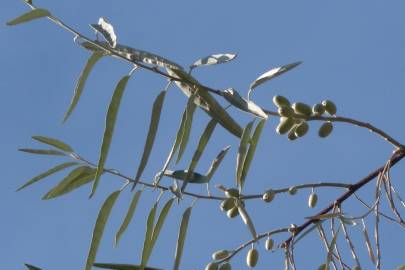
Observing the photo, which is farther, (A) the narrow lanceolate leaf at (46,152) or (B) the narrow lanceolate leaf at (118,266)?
(A) the narrow lanceolate leaf at (46,152)

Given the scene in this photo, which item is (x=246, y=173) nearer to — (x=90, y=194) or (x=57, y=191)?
(x=90, y=194)

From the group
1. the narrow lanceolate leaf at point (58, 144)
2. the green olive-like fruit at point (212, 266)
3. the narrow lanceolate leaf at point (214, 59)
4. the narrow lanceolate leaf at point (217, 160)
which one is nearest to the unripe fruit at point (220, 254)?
the green olive-like fruit at point (212, 266)

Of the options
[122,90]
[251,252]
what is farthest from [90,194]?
[251,252]

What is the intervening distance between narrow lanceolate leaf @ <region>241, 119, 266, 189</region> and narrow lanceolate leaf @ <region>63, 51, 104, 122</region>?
0.35 metres

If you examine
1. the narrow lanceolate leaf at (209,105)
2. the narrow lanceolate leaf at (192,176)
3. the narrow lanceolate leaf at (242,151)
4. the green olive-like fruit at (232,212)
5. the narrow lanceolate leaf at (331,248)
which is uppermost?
the narrow lanceolate leaf at (209,105)

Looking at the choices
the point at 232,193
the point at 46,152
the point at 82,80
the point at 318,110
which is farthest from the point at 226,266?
the point at 46,152

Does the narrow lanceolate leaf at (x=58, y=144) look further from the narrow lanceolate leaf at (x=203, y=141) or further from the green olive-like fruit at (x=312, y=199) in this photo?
the green olive-like fruit at (x=312, y=199)

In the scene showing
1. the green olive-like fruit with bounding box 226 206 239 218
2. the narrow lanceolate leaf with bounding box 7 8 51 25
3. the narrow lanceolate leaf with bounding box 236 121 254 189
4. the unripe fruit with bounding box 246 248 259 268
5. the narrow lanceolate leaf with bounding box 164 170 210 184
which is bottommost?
the unripe fruit with bounding box 246 248 259 268

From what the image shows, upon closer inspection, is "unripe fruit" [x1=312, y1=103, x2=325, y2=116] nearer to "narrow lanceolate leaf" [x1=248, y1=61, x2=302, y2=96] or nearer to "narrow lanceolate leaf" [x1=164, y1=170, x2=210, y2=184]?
"narrow lanceolate leaf" [x1=248, y1=61, x2=302, y2=96]

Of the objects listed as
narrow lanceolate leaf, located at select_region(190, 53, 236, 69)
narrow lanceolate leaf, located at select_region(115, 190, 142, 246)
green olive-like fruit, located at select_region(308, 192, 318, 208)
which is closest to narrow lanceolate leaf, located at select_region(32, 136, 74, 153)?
narrow lanceolate leaf, located at select_region(115, 190, 142, 246)

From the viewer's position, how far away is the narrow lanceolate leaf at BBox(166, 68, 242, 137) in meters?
1.85

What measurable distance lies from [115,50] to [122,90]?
0.09 m

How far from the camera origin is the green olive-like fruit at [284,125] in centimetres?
180

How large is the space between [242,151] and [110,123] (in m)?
0.27
